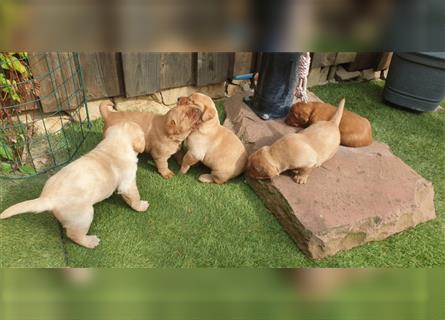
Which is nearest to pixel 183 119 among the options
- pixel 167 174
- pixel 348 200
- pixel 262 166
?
pixel 167 174

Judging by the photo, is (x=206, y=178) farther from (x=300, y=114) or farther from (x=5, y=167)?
(x=5, y=167)

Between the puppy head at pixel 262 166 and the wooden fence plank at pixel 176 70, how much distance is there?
158 centimetres

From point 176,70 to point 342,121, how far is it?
1904mm

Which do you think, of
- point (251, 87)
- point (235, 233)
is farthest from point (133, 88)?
point (235, 233)

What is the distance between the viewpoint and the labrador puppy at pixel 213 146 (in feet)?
10.5

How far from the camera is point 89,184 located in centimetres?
254

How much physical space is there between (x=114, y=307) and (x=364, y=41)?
3.78 feet

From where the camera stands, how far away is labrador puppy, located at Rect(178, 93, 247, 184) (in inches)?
126

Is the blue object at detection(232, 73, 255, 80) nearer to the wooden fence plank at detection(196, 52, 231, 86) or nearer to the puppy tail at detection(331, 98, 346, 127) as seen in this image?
the wooden fence plank at detection(196, 52, 231, 86)

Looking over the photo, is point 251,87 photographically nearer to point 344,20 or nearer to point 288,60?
point 288,60

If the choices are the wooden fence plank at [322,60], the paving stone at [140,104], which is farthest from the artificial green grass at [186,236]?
the wooden fence plank at [322,60]

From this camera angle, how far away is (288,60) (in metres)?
3.50

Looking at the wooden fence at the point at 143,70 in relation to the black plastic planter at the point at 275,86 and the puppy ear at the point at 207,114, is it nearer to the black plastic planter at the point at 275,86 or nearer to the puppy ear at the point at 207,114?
the black plastic planter at the point at 275,86

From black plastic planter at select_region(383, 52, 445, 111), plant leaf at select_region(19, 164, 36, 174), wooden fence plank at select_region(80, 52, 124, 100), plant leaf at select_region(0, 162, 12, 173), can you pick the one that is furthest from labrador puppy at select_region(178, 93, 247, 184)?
black plastic planter at select_region(383, 52, 445, 111)
